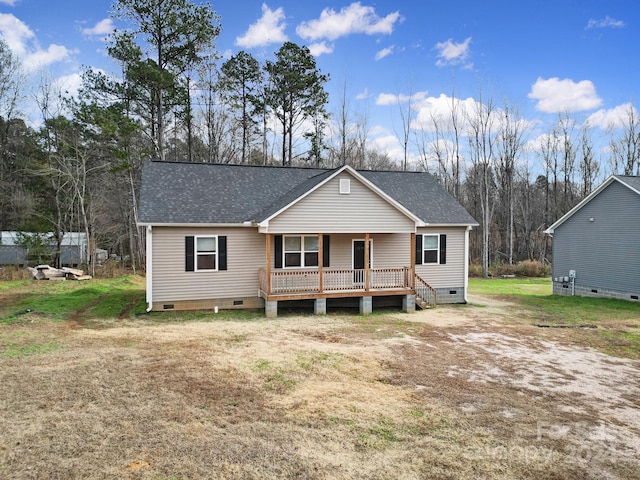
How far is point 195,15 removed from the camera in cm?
2602

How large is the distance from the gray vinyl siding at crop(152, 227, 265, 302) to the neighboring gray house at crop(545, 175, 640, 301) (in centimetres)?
1546

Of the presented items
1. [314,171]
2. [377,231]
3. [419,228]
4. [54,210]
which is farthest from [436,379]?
[54,210]

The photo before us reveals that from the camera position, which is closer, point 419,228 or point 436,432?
point 436,432

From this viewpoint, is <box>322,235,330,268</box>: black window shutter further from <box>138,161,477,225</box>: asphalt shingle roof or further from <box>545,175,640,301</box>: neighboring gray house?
<box>545,175,640,301</box>: neighboring gray house

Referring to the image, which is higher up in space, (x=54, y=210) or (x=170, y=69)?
(x=170, y=69)

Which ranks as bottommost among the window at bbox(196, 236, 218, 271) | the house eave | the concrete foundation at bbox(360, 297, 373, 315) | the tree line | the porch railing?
the concrete foundation at bbox(360, 297, 373, 315)


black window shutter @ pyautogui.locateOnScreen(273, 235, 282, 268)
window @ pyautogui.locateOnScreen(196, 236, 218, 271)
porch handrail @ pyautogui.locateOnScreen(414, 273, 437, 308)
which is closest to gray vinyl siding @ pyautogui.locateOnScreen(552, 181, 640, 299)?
porch handrail @ pyautogui.locateOnScreen(414, 273, 437, 308)

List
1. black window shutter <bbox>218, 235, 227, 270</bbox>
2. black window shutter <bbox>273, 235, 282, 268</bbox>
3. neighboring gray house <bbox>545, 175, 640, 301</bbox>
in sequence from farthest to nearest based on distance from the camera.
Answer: neighboring gray house <bbox>545, 175, 640, 301</bbox> → black window shutter <bbox>273, 235, 282, 268</bbox> → black window shutter <bbox>218, 235, 227, 270</bbox>

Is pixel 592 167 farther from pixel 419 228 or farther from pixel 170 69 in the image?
pixel 170 69

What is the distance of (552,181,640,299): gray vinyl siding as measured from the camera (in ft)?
58.6

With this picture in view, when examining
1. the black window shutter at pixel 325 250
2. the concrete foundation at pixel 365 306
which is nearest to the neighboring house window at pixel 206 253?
the black window shutter at pixel 325 250

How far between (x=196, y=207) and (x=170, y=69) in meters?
16.0

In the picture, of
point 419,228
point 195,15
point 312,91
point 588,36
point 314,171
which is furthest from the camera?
point 312,91

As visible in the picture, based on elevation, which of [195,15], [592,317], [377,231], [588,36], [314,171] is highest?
[195,15]
